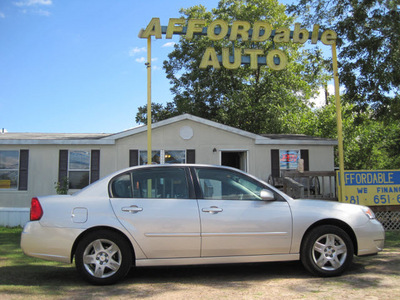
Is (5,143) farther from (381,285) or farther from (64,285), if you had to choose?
(381,285)

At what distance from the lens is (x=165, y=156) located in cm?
1221

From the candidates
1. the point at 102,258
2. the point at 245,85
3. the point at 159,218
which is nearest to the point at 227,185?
the point at 159,218

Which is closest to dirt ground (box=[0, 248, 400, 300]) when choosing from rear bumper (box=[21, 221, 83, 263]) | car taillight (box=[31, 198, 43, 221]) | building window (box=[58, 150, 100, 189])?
rear bumper (box=[21, 221, 83, 263])

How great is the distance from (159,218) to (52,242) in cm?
135

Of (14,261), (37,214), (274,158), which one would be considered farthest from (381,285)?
(274,158)

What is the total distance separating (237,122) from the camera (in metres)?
22.2

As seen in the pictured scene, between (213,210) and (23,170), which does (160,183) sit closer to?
(213,210)

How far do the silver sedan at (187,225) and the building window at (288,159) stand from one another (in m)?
7.59

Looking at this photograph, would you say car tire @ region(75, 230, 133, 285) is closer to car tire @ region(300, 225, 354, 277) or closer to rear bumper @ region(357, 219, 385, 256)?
car tire @ region(300, 225, 354, 277)

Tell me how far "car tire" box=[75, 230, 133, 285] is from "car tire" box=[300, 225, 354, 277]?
7.65 feet

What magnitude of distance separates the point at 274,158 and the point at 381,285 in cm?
828

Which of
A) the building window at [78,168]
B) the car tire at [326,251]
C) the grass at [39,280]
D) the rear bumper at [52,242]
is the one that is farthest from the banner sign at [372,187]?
the building window at [78,168]

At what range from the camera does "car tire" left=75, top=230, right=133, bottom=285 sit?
4465 millimetres

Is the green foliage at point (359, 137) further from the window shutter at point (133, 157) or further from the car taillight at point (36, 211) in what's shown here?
the car taillight at point (36, 211)
